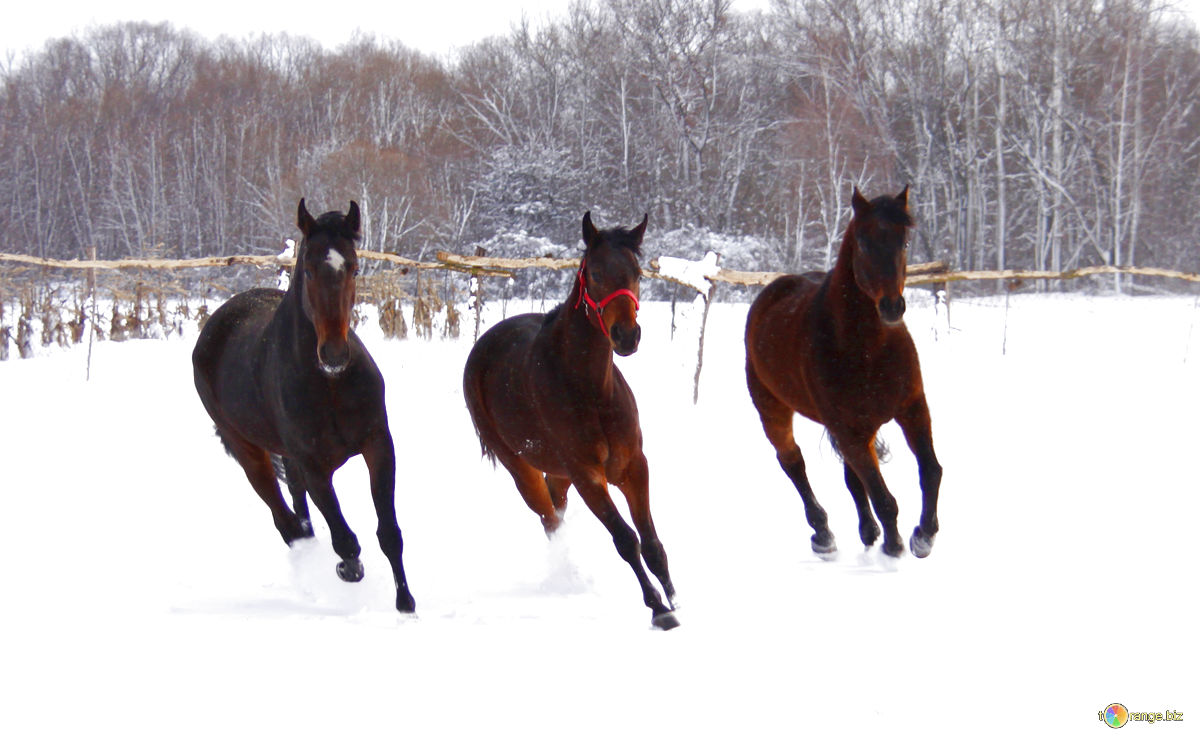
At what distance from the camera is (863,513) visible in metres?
5.05

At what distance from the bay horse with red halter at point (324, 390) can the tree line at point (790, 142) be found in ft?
66.5

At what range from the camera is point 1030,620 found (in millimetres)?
3510

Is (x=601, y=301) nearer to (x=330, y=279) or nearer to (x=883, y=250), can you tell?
(x=330, y=279)

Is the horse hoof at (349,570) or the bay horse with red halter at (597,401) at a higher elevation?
the bay horse with red halter at (597,401)

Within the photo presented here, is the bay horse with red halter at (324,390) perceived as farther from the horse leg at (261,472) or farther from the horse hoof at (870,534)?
the horse hoof at (870,534)

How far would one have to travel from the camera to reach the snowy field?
9.29ft

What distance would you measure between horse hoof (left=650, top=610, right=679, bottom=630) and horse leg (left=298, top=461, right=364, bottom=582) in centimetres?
159

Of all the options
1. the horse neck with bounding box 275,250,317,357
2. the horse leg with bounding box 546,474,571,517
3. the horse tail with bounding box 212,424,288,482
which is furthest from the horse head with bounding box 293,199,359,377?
the horse tail with bounding box 212,424,288,482

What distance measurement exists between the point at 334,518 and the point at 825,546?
2659 millimetres

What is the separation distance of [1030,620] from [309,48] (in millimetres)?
55053

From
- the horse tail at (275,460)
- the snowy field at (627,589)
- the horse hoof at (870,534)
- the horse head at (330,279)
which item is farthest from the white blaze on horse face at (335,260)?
the horse hoof at (870,534)

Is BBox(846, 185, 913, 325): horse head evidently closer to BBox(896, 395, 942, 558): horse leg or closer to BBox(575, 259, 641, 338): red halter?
BBox(896, 395, 942, 558): horse leg

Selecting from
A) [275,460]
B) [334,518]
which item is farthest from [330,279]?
[275,460]

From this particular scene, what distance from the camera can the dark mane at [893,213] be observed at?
4.37 m
